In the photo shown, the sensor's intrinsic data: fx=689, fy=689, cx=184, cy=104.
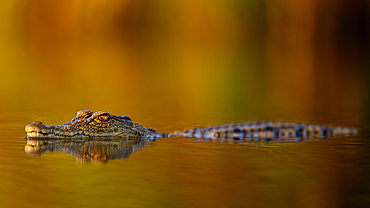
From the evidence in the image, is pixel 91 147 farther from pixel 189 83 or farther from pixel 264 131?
pixel 189 83

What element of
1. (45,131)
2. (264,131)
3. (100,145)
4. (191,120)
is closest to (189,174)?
(100,145)

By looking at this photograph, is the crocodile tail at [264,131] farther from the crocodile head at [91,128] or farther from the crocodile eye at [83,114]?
the crocodile eye at [83,114]

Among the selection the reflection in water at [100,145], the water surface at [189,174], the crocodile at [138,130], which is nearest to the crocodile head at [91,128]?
the crocodile at [138,130]

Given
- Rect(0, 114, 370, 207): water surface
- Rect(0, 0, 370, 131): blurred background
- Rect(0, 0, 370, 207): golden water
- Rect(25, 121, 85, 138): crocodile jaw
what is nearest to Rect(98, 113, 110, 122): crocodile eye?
Rect(25, 121, 85, 138): crocodile jaw

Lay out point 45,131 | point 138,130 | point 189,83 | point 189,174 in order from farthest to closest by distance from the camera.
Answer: point 189,83
point 138,130
point 45,131
point 189,174

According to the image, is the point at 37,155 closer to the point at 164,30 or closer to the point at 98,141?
the point at 98,141

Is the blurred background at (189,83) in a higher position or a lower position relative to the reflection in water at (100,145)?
higher

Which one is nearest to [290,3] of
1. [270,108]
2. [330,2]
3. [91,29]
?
[330,2]

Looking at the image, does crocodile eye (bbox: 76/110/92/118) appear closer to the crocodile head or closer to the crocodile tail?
the crocodile head

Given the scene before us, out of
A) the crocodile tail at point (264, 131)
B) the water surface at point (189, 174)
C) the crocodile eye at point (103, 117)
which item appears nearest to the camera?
the water surface at point (189, 174)
